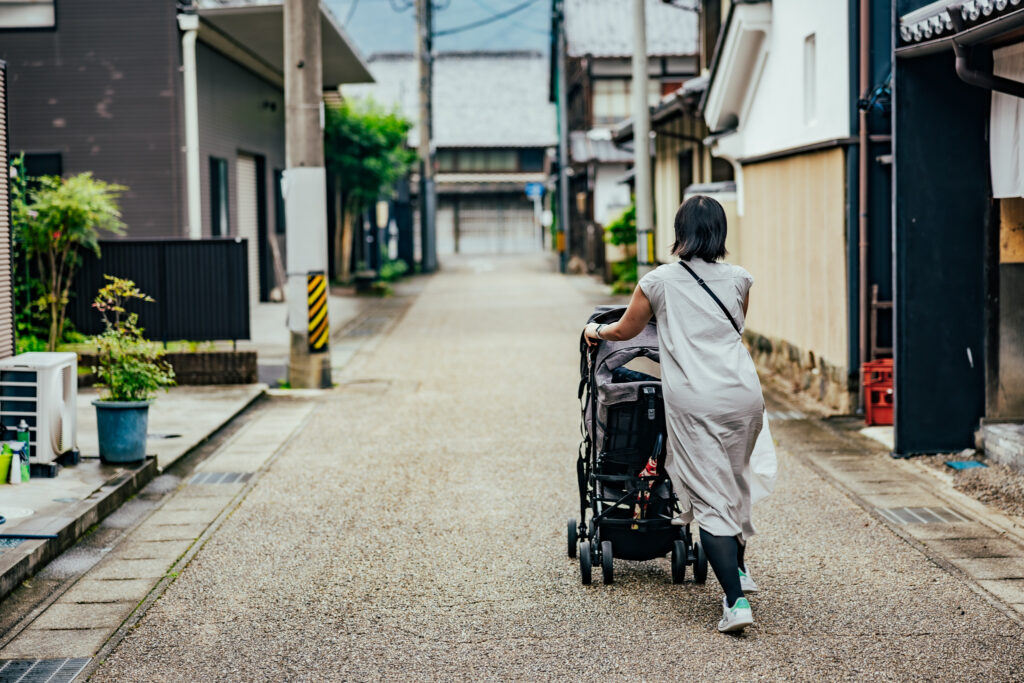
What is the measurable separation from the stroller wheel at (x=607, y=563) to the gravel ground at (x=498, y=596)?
2.9 inches

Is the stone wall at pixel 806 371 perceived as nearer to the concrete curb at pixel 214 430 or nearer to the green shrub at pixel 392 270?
the concrete curb at pixel 214 430

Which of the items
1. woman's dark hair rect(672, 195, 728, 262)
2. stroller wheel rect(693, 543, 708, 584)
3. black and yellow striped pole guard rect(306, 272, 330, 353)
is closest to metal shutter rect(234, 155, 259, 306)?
black and yellow striped pole guard rect(306, 272, 330, 353)

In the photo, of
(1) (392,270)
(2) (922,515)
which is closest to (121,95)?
(2) (922,515)

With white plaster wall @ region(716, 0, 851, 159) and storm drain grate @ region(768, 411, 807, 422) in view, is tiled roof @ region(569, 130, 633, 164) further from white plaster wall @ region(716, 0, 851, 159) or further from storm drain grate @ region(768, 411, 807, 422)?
storm drain grate @ region(768, 411, 807, 422)

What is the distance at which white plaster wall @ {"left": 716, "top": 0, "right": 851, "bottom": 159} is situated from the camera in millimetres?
11391

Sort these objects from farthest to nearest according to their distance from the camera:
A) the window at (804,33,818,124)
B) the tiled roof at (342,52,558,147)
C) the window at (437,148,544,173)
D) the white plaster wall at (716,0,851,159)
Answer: the window at (437,148,544,173)
the tiled roof at (342,52,558,147)
the window at (804,33,818,124)
the white plaster wall at (716,0,851,159)

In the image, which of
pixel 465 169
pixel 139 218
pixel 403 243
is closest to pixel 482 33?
pixel 465 169

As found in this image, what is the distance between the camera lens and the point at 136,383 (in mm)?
8898

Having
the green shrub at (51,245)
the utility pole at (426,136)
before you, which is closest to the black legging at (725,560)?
the green shrub at (51,245)

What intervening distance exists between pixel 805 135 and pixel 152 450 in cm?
723

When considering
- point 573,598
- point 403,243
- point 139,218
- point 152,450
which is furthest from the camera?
point 403,243

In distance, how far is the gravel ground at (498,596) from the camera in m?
5.02

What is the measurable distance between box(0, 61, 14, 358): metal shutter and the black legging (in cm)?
638

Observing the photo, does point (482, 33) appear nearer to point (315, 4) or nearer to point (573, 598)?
point (315, 4)
